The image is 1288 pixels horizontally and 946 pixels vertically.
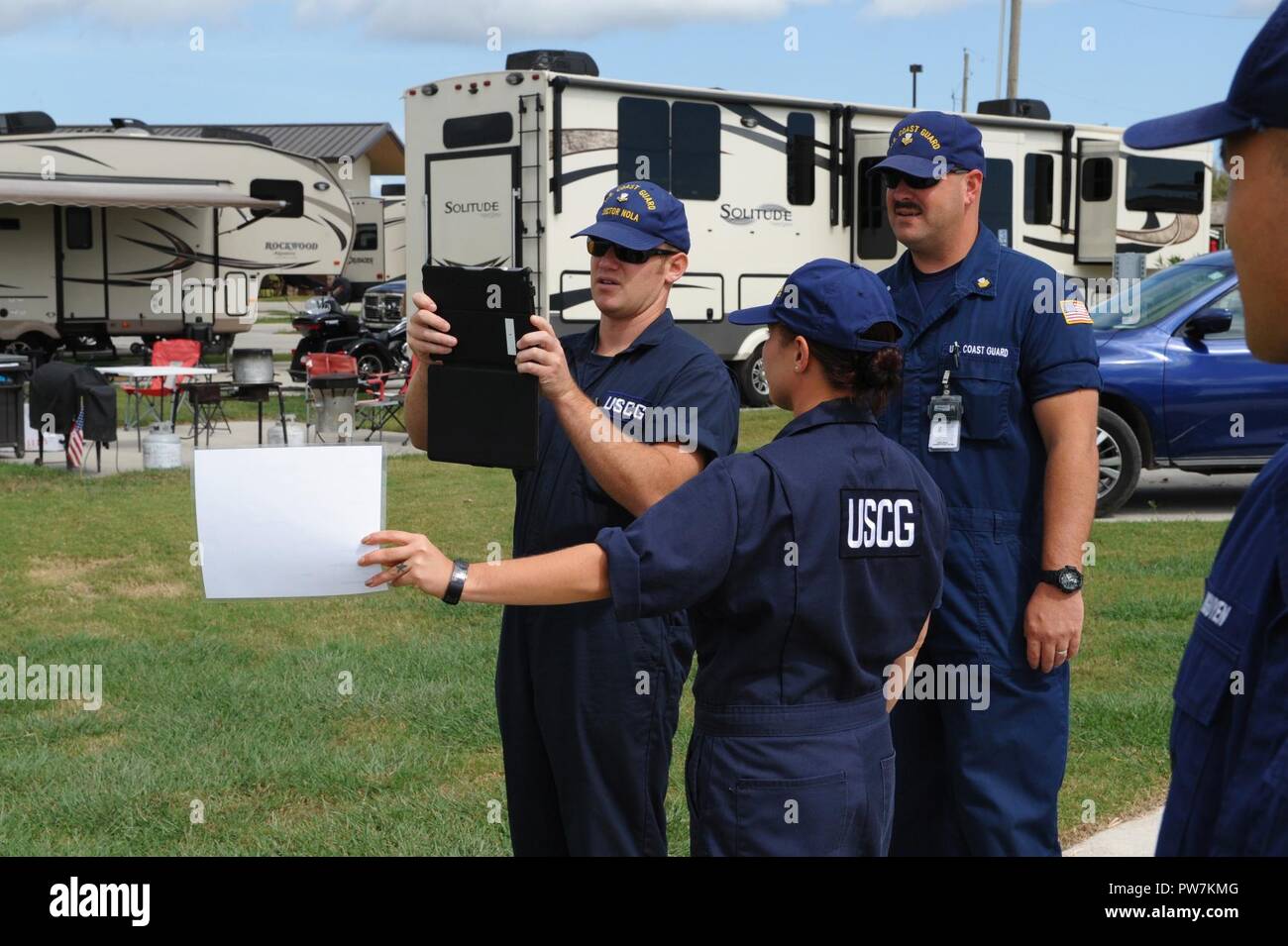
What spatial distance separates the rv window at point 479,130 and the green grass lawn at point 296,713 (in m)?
6.87

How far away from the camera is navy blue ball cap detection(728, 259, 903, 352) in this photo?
283cm

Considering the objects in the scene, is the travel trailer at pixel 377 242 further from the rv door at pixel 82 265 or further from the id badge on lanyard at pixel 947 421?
the id badge on lanyard at pixel 947 421

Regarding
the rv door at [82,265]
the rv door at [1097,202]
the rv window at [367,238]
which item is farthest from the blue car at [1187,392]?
the rv window at [367,238]

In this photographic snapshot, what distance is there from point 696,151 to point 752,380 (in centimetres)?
273

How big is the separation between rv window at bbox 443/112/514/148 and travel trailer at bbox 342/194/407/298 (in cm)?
1807

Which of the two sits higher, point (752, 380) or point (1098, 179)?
point (1098, 179)

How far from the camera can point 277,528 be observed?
2.50m

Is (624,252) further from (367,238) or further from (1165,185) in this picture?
(367,238)

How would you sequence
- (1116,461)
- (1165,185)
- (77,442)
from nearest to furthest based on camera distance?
(1116,461) < (77,442) < (1165,185)

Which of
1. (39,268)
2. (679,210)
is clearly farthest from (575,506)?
(39,268)

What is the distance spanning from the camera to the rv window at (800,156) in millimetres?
17266

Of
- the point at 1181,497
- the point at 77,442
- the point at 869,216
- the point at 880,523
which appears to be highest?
the point at 869,216

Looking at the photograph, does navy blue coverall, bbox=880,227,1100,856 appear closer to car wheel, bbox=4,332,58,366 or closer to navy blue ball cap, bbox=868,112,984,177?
navy blue ball cap, bbox=868,112,984,177

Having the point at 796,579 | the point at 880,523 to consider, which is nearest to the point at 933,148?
the point at 880,523
